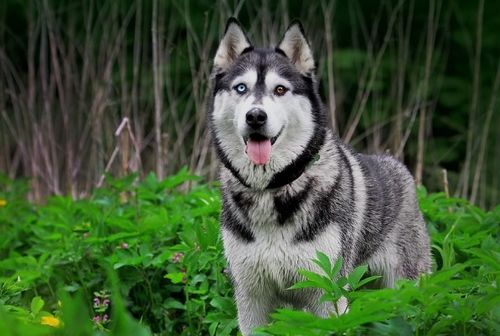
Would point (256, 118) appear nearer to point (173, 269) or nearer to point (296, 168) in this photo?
point (296, 168)

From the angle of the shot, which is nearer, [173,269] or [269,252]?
[269,252]

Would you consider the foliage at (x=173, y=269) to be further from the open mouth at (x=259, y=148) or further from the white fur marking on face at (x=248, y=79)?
the white fur marking on face at (x=248, y=79)

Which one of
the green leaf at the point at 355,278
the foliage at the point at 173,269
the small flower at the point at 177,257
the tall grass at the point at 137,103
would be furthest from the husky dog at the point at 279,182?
the tall grass at the point at 137,103

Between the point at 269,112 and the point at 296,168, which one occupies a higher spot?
the point at 269,112

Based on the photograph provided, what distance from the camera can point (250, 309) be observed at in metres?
3.35

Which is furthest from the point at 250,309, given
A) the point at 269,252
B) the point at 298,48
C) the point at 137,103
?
the point at 137,103

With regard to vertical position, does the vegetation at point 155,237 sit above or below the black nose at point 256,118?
below

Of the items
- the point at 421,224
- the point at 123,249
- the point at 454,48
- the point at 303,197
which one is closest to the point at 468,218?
the point at 421,224

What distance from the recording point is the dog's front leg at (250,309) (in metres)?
3.34

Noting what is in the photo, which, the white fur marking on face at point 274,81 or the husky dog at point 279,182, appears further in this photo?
the white fur marking on face at point 274,81

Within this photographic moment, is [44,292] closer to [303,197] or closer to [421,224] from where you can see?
[303,197]

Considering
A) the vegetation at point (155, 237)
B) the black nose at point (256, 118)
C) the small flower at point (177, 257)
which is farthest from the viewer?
the small flower at point (177, 257)

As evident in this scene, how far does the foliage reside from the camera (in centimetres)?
248

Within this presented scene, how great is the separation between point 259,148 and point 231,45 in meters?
0.63
